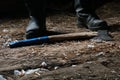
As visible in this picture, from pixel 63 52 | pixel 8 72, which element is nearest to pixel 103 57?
pixel 63 52

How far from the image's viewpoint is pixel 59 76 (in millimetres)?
1594

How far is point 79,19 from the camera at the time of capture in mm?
2635

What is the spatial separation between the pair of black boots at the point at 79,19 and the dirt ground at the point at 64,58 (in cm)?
8

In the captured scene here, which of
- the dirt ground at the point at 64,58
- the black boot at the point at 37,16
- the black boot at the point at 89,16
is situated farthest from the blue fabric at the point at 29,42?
the black boot at the point at 89,16

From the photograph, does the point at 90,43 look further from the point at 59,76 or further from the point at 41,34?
the point at 59,76

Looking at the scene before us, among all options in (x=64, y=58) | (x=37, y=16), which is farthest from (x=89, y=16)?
(x=64, y=58)

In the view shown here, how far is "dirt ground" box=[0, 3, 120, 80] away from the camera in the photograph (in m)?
1.61

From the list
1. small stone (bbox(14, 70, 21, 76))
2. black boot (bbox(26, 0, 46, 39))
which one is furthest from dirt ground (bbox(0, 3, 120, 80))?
black boot (bbox(26, 0, 46, 39))

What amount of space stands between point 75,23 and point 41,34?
535 millimetres

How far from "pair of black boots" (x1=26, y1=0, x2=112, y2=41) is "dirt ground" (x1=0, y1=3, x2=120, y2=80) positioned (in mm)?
80

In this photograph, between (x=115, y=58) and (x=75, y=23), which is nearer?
(x=115, y=58)

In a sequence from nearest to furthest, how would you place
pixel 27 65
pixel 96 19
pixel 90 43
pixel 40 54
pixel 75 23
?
pixel 27 65 < pixel 40 54 < pixel 90 43 < pixel 96 19 < pixel 75 23

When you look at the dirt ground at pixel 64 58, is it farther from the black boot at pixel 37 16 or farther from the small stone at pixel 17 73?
the black boot at pixel 37 16

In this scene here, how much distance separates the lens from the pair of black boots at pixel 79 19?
230 centimetres
